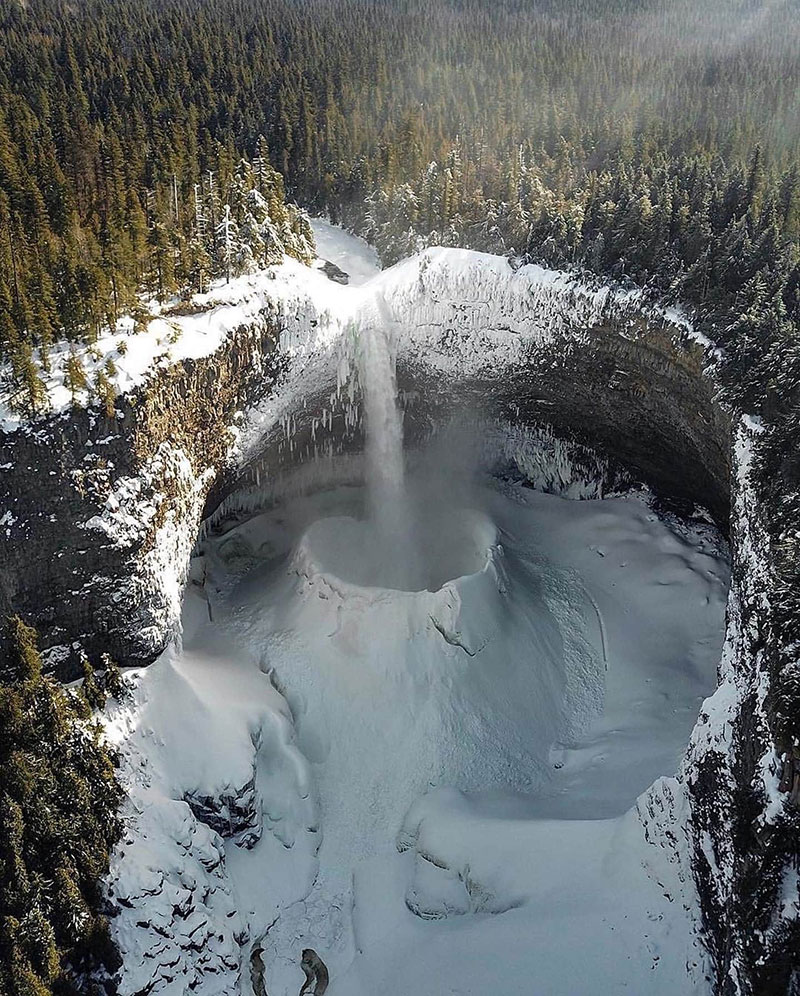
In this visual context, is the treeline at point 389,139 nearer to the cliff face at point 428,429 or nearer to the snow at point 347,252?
the snow at point 347,252

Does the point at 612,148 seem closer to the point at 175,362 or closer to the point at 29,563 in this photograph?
the point at 175,362

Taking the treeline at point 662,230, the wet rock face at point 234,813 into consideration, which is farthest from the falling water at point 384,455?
the wet rock face at point 234,813

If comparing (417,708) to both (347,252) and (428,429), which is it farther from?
(347,252)

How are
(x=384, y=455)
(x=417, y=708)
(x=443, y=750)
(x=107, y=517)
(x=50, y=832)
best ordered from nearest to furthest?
(x=50, y=832) → (x=107, y=517) → (x=443, y=750) → (x=417, y=708) → (x=384, y=455)

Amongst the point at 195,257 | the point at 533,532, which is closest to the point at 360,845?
the point at 533,532

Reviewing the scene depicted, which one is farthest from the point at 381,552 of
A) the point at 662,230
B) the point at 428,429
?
the point at 662,230

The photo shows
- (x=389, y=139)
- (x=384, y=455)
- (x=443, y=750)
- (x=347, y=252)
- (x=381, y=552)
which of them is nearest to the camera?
(x=443, y=750)
